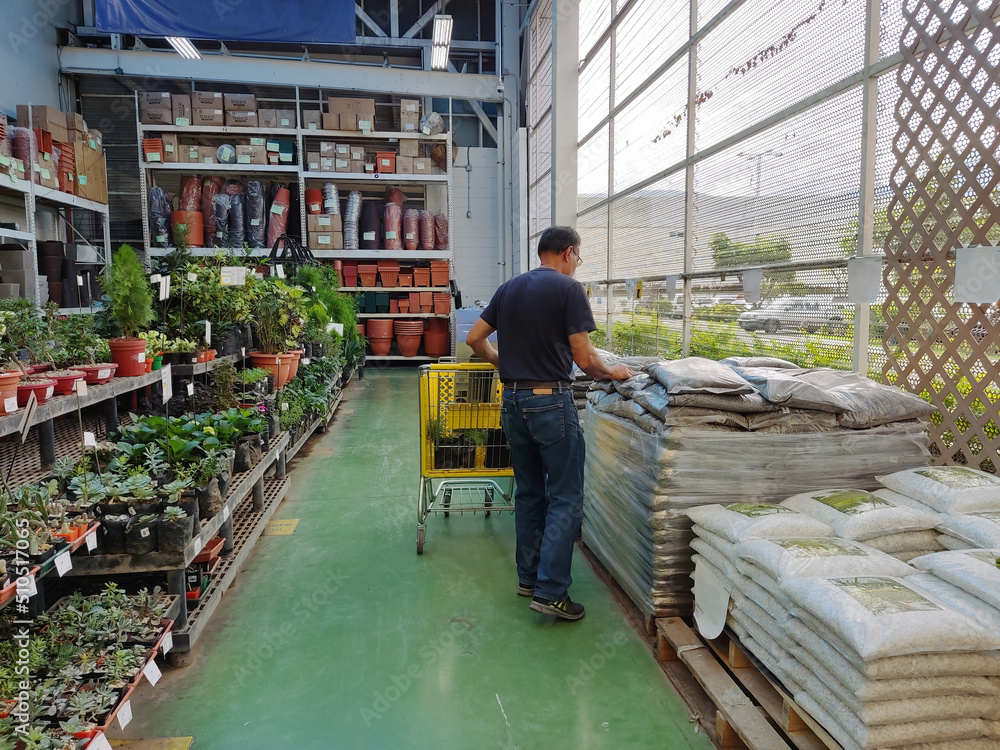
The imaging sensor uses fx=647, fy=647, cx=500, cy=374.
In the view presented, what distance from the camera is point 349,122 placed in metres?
10.1

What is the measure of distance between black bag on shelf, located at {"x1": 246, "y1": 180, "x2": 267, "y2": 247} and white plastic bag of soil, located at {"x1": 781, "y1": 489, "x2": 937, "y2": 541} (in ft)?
31.3

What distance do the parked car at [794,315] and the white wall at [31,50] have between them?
8947mm

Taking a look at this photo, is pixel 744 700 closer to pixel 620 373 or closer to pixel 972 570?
pixel 972 570

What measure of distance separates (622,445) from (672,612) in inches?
26.7

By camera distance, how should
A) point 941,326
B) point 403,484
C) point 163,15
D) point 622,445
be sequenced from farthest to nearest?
point 163,15 < point 403,484 < point 622,445 < point 941,326

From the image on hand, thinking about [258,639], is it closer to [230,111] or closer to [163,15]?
[163,15]

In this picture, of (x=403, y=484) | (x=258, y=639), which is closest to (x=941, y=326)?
(x=258, y=639)

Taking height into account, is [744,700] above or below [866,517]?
below

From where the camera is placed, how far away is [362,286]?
1030cm

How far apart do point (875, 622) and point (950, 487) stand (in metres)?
0.80

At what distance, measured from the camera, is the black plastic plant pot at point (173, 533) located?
2.21 m

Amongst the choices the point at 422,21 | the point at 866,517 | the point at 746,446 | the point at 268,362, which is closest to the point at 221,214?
the point at 422,21

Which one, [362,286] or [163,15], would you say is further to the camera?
[362,286]

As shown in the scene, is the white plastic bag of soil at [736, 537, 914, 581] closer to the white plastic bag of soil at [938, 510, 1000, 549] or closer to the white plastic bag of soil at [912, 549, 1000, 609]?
the white plastic bag of soil at [912, 549, 1000, 609]
